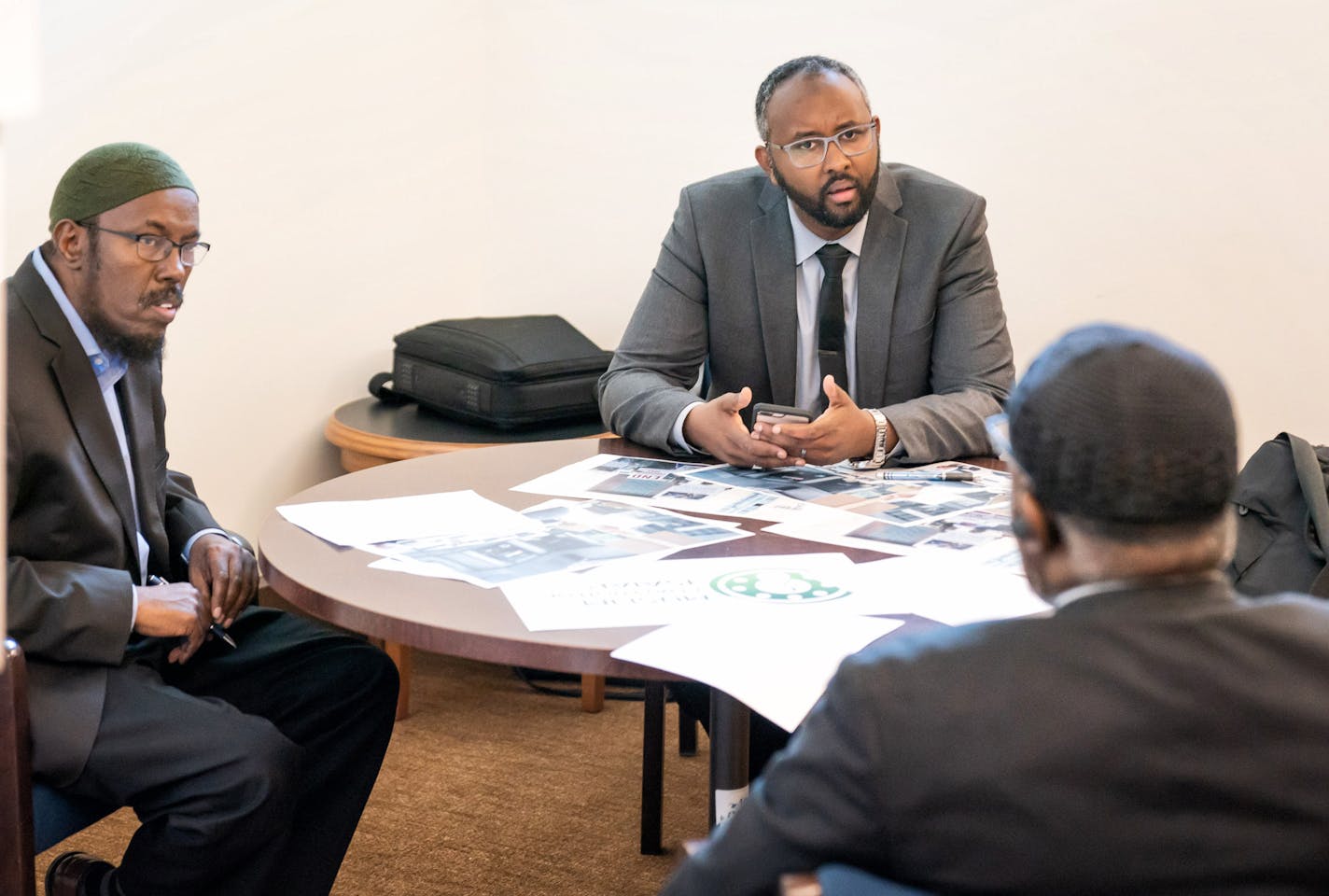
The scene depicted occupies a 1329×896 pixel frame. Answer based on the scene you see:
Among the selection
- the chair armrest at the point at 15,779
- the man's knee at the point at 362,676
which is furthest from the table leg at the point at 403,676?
the chair armrest at the point at 15,779

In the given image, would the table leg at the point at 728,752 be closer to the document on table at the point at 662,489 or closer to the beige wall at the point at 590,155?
the document on table at the point at 662,489

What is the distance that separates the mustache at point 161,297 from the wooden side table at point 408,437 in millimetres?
1320

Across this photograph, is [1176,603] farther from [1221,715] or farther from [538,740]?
[538,740]

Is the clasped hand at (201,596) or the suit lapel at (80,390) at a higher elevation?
the suit lapel at (80,390)

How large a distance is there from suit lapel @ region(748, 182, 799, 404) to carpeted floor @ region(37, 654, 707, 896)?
39.1 inches

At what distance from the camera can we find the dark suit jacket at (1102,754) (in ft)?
3.05

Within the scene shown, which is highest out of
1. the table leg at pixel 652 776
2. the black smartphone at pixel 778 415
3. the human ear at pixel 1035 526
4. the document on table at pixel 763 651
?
the human ear at pixel 1035 526

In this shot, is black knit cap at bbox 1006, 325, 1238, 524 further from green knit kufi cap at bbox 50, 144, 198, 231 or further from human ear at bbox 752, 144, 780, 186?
human ear at bbox 752, 144, 780, 186

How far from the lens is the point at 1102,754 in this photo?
92cm

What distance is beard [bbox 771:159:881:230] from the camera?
288cm

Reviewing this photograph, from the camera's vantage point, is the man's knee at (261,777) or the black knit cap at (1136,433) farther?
the man's knee at (261,777)

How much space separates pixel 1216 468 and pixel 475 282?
12.1 feet

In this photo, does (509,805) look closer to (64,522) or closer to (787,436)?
(787,436)

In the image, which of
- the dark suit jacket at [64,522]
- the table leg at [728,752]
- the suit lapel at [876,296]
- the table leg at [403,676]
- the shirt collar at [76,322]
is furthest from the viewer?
the table leg at [403,676]
